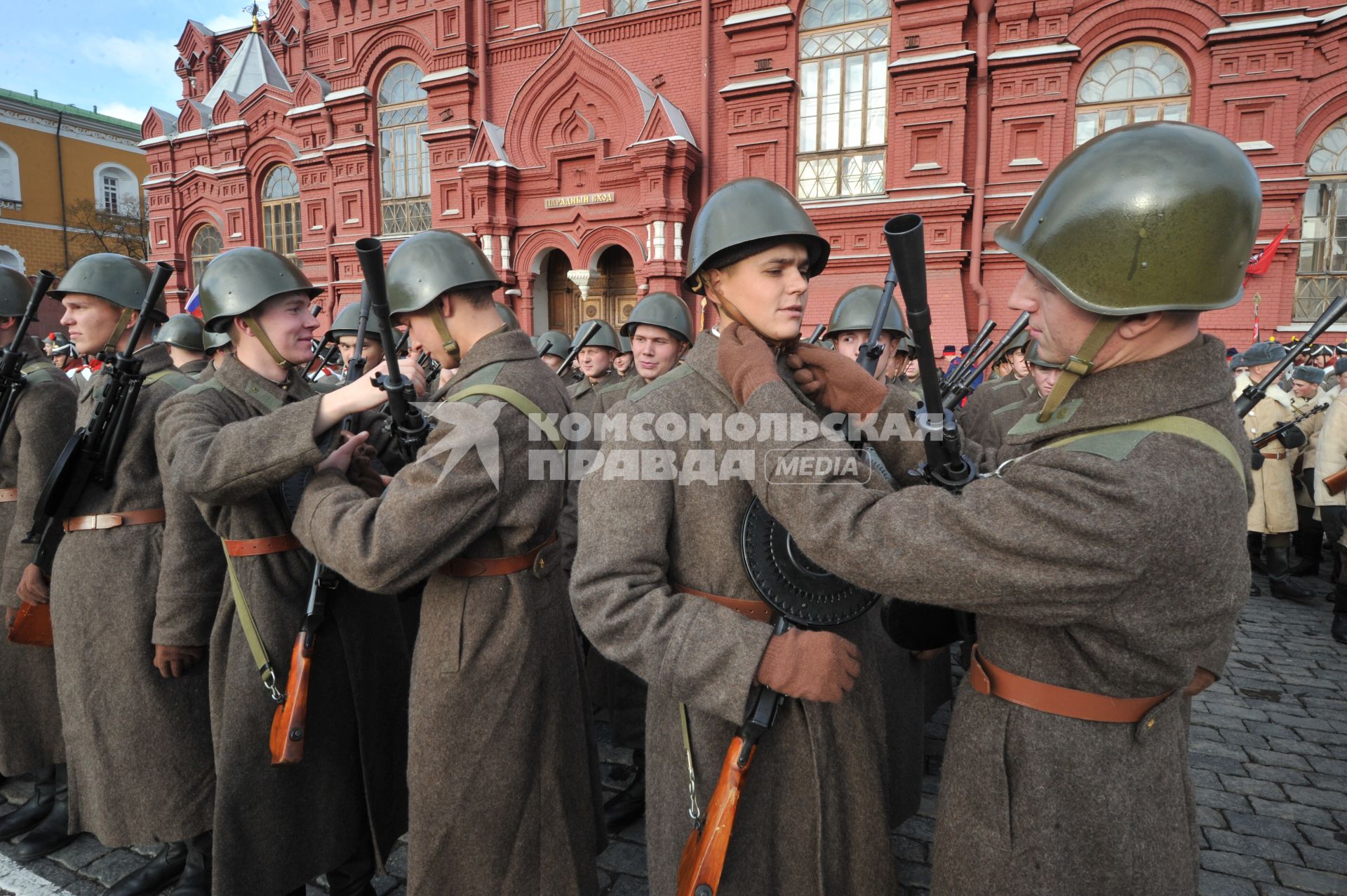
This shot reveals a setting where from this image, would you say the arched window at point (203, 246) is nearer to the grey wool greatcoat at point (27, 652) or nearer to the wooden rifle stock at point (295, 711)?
the grey wool greatcoat at point (27, 652)

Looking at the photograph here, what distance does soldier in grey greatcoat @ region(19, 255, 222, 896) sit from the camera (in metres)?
2.77

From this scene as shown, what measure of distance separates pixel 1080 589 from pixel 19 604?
14.5 feet

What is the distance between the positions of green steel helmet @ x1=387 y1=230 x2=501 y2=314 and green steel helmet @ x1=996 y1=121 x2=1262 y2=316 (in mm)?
1668

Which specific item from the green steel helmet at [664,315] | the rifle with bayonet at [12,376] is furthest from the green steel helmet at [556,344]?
the rifle with bayonet at [12,376]

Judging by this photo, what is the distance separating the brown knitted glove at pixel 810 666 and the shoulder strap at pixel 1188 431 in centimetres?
62

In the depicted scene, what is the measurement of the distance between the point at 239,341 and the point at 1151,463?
3.05 meters

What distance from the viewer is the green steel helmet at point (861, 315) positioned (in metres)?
4.84

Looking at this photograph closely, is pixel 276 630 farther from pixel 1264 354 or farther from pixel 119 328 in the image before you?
pixel 1264 354

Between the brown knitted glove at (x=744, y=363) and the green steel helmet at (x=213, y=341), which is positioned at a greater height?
the green steel helmet at (x=213, y=341)

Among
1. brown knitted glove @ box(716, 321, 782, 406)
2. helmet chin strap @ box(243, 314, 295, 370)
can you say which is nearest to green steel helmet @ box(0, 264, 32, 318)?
helmet chin strap @ box(243, 314, 295, 370)

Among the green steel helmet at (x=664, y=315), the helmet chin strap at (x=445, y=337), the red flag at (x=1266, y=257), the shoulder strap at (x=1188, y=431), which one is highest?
the red flag at (x=1266, y=257)

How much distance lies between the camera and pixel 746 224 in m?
1.92

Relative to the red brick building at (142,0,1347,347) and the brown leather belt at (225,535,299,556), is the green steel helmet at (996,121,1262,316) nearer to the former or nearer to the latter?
the brown leather belt at (225,535,299,556)

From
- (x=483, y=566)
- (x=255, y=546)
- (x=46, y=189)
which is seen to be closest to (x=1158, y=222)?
(x=483, y=566)
